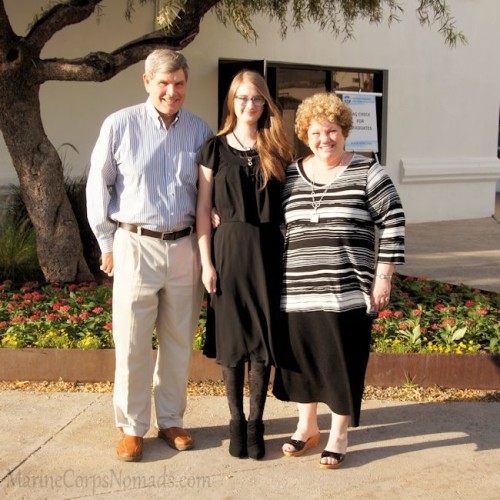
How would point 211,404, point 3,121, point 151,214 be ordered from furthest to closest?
point 3,121
point 211,404
point 151,214

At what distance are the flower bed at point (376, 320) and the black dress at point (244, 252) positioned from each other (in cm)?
137

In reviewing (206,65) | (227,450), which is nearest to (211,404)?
(227,450)

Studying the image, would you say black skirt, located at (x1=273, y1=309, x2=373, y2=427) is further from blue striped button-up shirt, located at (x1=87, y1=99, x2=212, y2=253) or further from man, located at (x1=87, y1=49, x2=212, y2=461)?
A: blue striped button-up shirt, located at (x1=87, y1=99, x2=212, y2=253)

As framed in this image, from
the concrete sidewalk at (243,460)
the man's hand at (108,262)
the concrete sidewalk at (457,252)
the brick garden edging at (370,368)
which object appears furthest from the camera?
the concrete sidewalk at (457,252)

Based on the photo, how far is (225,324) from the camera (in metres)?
4.18

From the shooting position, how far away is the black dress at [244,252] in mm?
4074

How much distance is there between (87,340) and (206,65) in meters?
6.35

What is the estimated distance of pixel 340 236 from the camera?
4.01 metres

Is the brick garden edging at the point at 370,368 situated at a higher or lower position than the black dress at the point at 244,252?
lower

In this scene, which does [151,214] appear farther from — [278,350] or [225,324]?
[278,350]

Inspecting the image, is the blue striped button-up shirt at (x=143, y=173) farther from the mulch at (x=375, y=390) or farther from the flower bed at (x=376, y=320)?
the flower bed at (x=376, y=320)

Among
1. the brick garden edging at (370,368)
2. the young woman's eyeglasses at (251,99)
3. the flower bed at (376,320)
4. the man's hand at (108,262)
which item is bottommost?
the brick garden edging at (370,368)

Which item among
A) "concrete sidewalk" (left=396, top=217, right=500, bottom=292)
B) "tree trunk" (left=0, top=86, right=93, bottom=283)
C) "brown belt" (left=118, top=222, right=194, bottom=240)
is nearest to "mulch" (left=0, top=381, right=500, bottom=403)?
"brown belt" (left=118, top=222, right=194, bottom=240)

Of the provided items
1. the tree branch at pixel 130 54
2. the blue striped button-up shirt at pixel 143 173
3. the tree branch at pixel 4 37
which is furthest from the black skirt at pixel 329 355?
the tree branch at pixel 4 37
